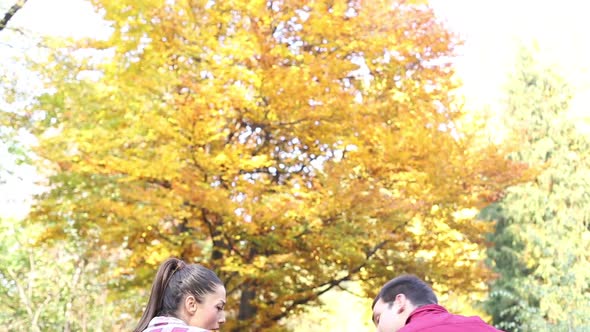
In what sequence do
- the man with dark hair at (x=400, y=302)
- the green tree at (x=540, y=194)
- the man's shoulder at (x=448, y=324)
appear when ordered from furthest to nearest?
the green tree at (x=540, y=194) → the man with dark hair at (x=400, y=302) → the man's shoulder at (x=448, y=324)

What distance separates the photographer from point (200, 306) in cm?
297

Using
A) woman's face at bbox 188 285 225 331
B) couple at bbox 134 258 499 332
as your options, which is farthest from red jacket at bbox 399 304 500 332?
woman's face at bbox 188 285 225 331

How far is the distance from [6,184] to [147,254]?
7.38ft

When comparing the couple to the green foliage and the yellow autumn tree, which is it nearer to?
the yellow autumn tree

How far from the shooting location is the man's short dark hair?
321cm

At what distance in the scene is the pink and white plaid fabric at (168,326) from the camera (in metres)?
2.80

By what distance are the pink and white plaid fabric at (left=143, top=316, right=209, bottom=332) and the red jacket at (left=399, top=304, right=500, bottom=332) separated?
769 mm

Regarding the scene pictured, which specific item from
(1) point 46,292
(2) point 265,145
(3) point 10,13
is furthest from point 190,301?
(1) point 46,292

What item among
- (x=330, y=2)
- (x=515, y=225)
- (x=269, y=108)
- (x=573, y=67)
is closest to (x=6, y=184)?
(x=269, y=108)

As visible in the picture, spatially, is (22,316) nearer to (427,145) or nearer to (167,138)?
(167,138)

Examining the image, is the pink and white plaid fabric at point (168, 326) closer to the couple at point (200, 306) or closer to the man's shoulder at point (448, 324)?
the couple at point (200, 306)

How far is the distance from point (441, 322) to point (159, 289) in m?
1.09

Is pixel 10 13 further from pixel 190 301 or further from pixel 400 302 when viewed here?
pixel 400 302

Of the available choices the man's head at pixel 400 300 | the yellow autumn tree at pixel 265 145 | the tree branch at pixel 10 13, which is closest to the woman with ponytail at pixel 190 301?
the man's head at pixel 400 300
